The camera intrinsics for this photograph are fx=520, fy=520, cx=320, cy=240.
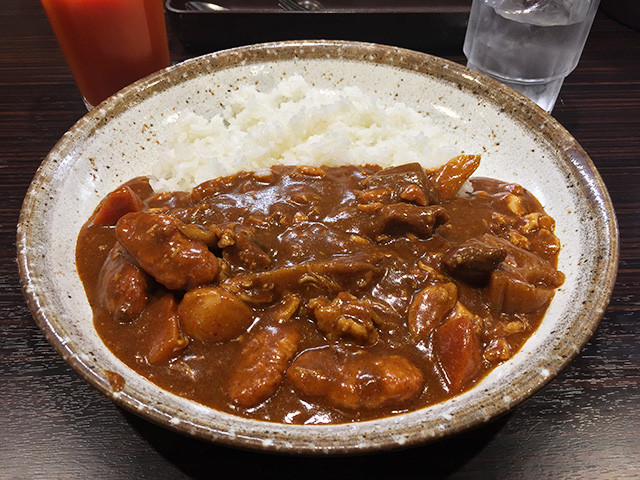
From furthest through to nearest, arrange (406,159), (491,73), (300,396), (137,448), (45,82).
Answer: (45,82) < (491,73) < (406,159) < (137,448) < (300,396)

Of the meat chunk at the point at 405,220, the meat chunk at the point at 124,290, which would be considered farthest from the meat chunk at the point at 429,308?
the meat chunk at the point at 124,290

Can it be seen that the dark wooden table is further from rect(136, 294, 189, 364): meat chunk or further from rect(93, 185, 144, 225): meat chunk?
rect(93, 185, 144, 225): meat chunk

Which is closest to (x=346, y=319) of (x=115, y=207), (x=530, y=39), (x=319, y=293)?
(x=319, y=293)

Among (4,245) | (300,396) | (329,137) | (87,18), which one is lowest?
(4,245)

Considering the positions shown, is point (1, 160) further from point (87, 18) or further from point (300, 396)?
point (300, 396)

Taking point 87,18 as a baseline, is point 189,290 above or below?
below

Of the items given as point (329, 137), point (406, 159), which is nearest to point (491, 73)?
point (406, 159)

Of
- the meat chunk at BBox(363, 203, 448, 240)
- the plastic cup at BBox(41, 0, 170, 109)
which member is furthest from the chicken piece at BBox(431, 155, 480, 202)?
the plastic cup at BBox(41, 0, 170, 109)
